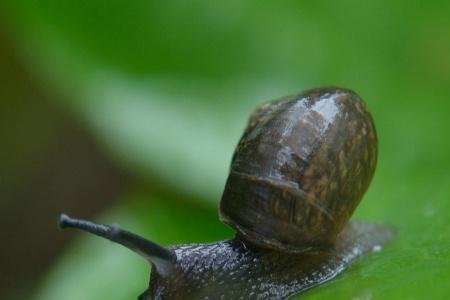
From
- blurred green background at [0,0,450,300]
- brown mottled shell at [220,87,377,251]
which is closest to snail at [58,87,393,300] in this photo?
brown mottled shell at [220,87,377,251]

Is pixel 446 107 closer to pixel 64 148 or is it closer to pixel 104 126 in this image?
pixel 104 126

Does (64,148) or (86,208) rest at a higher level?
(64,148)

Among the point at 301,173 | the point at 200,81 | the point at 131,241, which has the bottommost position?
the point at 131,241

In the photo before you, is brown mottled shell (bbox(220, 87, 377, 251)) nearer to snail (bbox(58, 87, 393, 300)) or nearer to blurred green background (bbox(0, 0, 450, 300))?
snail (bbox(58, 87, 393, 300))

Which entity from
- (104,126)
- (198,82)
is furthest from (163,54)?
(104,126)

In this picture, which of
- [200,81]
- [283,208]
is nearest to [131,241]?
[283,208]

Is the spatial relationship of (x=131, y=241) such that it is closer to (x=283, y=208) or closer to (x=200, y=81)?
(x=283, y=208)

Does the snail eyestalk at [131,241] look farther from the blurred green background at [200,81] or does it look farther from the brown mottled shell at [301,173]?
the blurred green background at [200,81]
